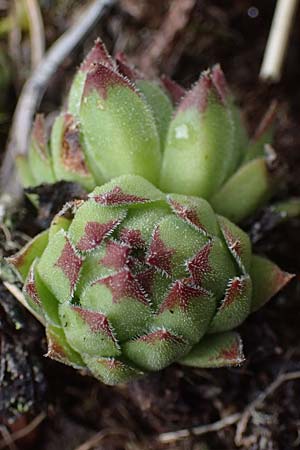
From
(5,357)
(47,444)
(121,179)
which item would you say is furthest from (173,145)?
(47,444)

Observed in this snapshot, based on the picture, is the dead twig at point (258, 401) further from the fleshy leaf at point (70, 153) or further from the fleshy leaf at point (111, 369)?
the fleshy leaf at point (70, 153)

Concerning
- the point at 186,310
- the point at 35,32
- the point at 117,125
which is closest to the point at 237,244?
the point at 186,310

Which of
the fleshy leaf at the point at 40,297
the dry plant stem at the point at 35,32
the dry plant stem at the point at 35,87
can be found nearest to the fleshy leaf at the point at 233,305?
the fleshy leaf at the point at 40,297

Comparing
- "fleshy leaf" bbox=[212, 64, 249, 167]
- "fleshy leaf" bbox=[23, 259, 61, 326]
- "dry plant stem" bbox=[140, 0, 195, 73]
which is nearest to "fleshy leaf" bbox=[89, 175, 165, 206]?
"fleshy leaf" bbox=[23, 259, 61, 326]

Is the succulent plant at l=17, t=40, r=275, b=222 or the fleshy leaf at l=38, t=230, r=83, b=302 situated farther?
the succulent plant at l=17, t=40, r=275, b=222

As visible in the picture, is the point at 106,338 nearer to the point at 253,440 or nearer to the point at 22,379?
the point at 22,379

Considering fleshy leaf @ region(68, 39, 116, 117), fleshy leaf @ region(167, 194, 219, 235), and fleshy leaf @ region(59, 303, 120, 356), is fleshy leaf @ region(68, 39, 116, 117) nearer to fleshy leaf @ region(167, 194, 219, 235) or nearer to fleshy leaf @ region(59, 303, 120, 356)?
fleshy leaf @ region(167, 194, 219, 235)

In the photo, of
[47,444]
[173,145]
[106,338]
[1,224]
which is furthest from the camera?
[47,444]
